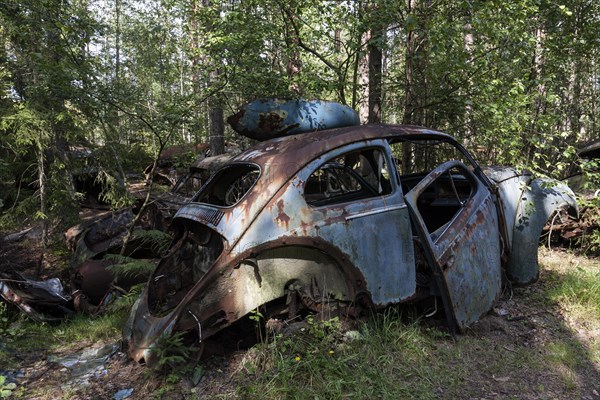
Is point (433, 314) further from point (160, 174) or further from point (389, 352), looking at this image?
point (160, 174)

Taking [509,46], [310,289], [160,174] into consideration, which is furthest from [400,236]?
[160,174]

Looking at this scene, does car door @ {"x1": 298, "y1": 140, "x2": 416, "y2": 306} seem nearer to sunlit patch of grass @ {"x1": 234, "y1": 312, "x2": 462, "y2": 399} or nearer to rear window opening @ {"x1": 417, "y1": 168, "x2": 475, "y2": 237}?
sunlit patch of grass @ {"x1": 234, "y1": 312, "x2": 462, "y2": 399}

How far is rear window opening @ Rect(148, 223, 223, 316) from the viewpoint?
3.62m

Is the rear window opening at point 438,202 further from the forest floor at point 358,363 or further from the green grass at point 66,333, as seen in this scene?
the green grass at point 66,333

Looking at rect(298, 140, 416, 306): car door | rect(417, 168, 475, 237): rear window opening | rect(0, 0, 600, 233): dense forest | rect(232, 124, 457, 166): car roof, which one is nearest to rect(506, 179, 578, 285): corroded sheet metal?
rect(0, 0, 600, 233): dense forest

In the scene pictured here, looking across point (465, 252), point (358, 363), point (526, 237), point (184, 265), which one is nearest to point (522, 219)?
point (526, 237)

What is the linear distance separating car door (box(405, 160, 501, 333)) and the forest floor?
0.28m

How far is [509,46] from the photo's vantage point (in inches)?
249

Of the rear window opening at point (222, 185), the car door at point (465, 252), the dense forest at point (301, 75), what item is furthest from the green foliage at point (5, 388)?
the dense forest at point (301, 75)

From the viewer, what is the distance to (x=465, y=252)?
3578 mm

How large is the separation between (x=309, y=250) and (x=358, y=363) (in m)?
0.93

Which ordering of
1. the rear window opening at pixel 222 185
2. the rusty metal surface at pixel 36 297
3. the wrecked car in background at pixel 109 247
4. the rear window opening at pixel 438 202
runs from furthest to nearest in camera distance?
the wrecked car in background at pixel 109 247 < the rear window opening at pixel 438 202 < the rusty metal surface at pixel 36 297 < the rear window opening at pixel 222 185

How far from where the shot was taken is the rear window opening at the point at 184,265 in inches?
143

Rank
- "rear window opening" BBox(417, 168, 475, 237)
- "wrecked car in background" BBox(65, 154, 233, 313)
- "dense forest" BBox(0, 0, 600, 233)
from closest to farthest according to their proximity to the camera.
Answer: "rear window opening" BBox(417, 168, 475, 237) → "wrecked car in background" BBox(65, 154, 233, 313) → "dense forest" BBox(0, 0, 600, 233)
